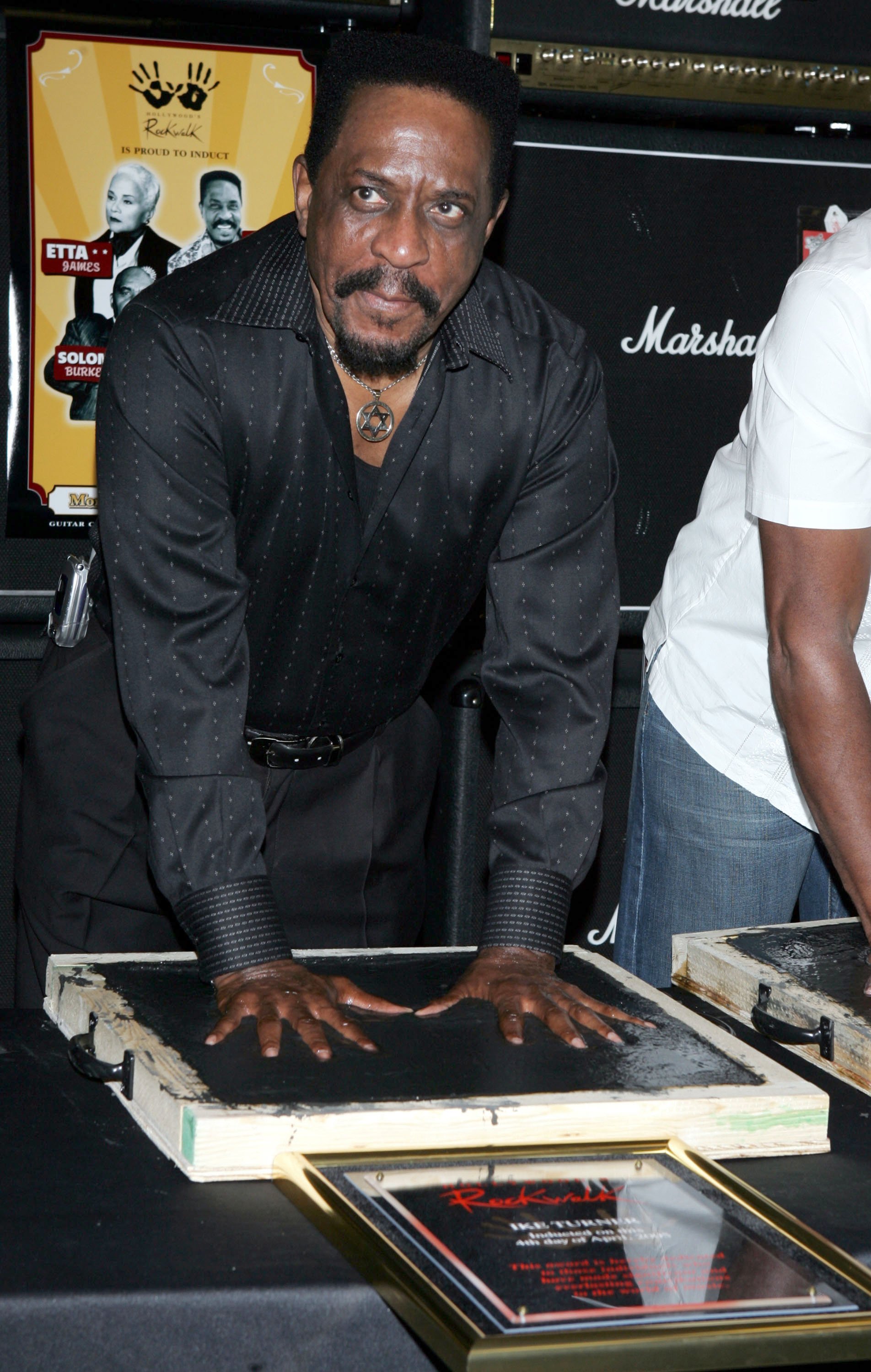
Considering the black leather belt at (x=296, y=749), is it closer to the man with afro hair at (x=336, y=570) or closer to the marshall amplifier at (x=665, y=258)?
the man with afro hair at (x=336, y=570)

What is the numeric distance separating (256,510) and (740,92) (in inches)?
37.9

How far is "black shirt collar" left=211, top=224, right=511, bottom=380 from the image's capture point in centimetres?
138

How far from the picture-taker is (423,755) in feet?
5.74

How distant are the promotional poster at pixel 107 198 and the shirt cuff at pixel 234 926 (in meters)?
0.82

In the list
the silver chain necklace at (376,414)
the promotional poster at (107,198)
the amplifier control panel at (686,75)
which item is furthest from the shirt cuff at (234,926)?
the amplifier control panel at (686,75)

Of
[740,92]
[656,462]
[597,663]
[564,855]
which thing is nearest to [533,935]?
[564,855]

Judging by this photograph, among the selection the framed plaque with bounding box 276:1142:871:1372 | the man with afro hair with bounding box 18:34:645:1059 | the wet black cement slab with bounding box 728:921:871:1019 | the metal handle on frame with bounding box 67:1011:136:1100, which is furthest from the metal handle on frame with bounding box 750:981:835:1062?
the metal handle on frame with bounding box 67:1011:136:1100

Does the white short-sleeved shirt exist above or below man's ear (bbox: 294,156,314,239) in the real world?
below

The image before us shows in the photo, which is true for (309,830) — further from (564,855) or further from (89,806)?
(564,855)

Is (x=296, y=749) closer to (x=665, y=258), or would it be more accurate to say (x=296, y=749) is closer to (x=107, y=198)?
(x=107, y=198)

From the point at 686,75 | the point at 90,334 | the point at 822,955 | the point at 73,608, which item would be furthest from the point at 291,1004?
the point at 686,75

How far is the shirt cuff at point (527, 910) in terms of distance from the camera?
1275 mm

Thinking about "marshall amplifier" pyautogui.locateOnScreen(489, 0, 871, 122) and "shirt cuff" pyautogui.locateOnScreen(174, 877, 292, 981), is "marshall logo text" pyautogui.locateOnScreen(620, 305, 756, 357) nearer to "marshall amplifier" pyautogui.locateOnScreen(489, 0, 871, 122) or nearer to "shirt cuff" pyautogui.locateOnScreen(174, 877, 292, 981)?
"marshall amplifier" pyautogui.locateOnScreen(489, 0, 871, 122)

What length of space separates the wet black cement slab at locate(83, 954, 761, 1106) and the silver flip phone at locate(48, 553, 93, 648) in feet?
1.78
